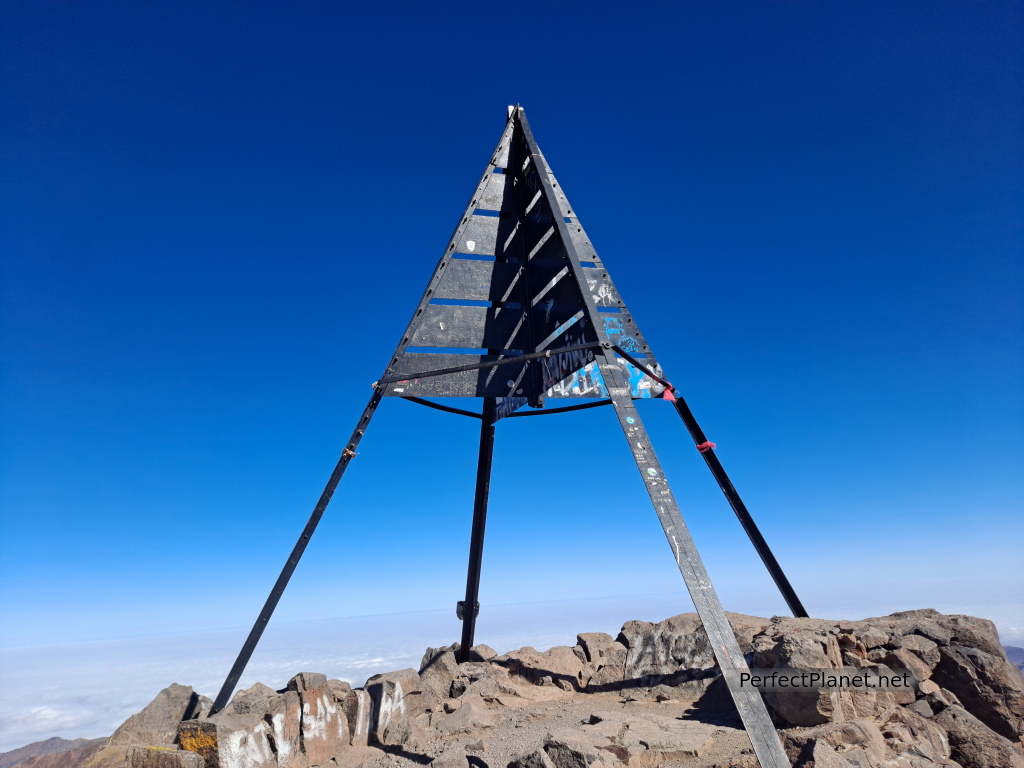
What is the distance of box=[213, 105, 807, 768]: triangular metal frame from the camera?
7367 millimetres

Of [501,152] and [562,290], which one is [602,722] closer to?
[562,290]

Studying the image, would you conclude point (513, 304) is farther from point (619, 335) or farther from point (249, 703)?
point (249, 703)

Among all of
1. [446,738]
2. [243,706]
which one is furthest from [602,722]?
[243,706]

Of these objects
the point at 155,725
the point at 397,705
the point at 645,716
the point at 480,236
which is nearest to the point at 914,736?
the point at 645,716

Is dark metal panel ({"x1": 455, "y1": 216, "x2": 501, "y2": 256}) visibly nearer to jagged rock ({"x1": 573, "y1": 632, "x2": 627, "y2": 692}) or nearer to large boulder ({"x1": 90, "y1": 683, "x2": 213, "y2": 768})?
jagged rock ({"x1": 573, "y1": 632, "x2": 627, "y2": 692})

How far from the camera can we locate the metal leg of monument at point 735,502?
7781mm

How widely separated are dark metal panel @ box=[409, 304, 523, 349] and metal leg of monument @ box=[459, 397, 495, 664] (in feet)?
4.10

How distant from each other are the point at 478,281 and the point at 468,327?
637 millimetres

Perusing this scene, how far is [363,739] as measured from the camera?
22.7 ft

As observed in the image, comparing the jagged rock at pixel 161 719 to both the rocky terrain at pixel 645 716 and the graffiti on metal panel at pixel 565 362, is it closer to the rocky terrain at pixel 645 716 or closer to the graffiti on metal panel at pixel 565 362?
the rocky terrain at pixel 645 716

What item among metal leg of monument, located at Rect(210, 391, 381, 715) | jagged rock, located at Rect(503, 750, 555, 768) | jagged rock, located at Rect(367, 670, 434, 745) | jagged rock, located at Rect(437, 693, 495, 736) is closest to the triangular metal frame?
metal leg of monument, located at Rect(210, 391, 381, 715)

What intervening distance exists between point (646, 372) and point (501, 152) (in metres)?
3.71

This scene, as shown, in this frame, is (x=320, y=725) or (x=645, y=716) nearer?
(x=320, y=725)

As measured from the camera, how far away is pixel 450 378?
865 centimetres
